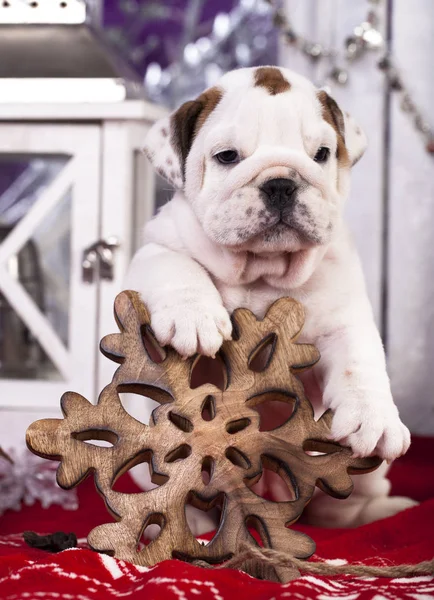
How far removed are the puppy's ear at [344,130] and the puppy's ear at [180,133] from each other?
18 centimetres

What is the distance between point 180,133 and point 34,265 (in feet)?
2.43

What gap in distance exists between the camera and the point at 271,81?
47.3 inches

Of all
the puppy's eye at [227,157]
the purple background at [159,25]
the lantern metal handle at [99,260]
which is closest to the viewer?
the puppy's eye at [227,157]

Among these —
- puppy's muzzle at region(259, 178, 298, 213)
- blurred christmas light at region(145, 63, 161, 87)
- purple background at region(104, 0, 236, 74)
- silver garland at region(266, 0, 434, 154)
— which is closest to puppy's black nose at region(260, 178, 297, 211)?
puppy's muzzle at region(259, 178, 298, 213)

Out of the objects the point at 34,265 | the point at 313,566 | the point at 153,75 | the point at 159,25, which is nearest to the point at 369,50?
the point at 153,75

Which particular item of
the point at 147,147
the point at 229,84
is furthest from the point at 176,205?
the point at 229,84

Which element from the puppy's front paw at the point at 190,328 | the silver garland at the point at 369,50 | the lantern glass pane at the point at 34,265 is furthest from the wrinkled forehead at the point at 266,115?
the silver garland at the point at 369,50

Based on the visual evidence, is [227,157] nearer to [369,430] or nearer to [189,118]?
[189,118]

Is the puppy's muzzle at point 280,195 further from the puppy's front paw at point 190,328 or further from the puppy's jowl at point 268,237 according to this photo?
the puppy's front paw at point 190,328

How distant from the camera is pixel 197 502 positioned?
1.04 m

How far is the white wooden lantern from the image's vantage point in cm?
180

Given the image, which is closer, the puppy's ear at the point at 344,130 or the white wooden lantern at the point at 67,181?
the puppy's ear at the point at 344,130

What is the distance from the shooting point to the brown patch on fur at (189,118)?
1.25 m

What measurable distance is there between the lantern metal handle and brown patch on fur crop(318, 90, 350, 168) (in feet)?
2.32
